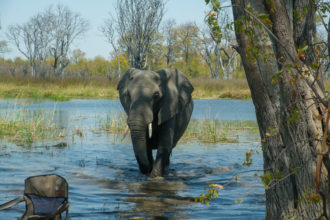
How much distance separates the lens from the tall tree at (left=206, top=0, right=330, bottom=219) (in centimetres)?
345

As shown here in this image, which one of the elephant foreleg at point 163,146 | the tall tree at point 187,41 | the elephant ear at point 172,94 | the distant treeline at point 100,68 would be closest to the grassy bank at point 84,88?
the distant treeline at point 100,68

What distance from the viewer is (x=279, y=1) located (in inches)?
151

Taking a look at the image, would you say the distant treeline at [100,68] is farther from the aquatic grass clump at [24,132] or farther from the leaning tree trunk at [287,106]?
the leaning tree trunk at [287,106]

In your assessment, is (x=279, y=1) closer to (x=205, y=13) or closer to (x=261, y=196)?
(x=205, y=13)

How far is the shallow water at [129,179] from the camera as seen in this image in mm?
5559

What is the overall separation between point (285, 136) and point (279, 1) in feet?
3.55

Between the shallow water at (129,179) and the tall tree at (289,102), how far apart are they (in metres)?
0.70

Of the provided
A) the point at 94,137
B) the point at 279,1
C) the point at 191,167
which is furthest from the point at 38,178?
the point at 94,137

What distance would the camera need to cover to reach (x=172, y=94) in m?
8.13

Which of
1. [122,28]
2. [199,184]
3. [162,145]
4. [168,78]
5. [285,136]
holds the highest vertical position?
[122,28]

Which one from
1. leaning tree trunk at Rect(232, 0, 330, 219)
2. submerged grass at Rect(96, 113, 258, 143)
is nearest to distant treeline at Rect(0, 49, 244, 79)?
submerged grass at Rect(96, 113, 258, 143)

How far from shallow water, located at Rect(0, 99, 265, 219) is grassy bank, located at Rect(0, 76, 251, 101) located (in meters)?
15.6

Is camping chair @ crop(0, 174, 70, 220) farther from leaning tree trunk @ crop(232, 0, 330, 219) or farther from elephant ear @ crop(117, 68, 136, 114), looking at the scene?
elephant ear @ crop(117, 68, 136, 114)

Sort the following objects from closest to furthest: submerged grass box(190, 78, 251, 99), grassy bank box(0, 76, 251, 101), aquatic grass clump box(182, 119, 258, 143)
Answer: aquatic grass clump box(182, 119, 258, 143)
grassy bank box(0, 76, 251, 101)
submerged grass box(190, 78, 251, 99)
